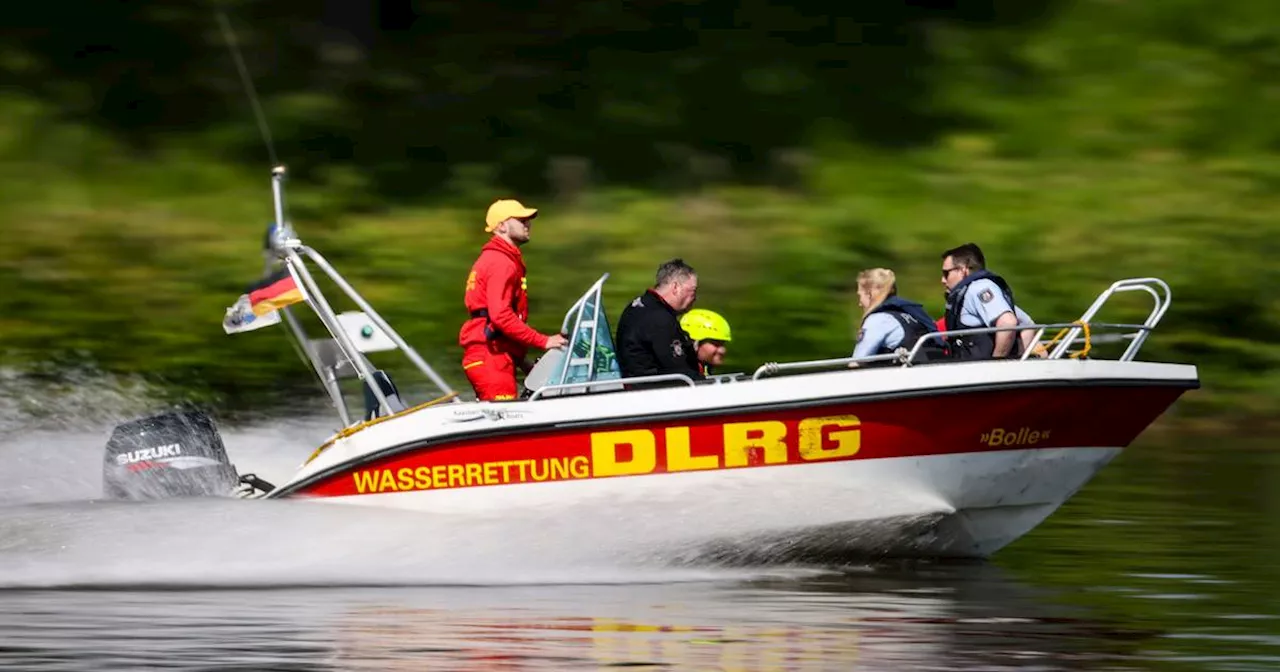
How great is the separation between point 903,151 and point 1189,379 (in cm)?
1018

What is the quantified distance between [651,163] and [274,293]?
10.2 metres

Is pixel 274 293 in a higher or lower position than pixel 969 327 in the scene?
higher

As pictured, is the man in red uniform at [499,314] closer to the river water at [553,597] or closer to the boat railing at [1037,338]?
the river water at [553,597]

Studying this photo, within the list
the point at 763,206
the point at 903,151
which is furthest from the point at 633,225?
the point at 903,151

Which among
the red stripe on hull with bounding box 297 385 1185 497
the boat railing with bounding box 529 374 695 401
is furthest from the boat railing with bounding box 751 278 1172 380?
the boat railing with bounding box 529 374 695 401

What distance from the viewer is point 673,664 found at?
7.95 m

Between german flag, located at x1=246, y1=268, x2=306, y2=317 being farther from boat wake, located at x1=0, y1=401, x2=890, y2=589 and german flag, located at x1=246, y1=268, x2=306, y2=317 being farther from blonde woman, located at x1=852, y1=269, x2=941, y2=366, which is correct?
blonde woman, located at x1=852, y1=269, x2=941, y2=366

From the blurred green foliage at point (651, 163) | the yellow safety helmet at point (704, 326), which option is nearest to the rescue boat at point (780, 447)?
the yellow safety helmet at point (704, 326)

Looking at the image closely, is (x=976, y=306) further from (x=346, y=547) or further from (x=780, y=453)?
(x=346, y=547)

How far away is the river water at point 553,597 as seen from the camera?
26.8ft

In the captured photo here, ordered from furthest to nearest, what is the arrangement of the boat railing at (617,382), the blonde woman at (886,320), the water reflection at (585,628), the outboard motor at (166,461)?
the outboard motor at (166,461) → the blonde woman at (886,320) → the boat railing at (617,382) → the water reflection at (585,628)

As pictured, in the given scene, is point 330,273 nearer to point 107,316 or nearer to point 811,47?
point 107,316

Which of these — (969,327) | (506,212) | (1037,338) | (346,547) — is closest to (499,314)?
(506,212)

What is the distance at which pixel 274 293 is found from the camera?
10.8 m
